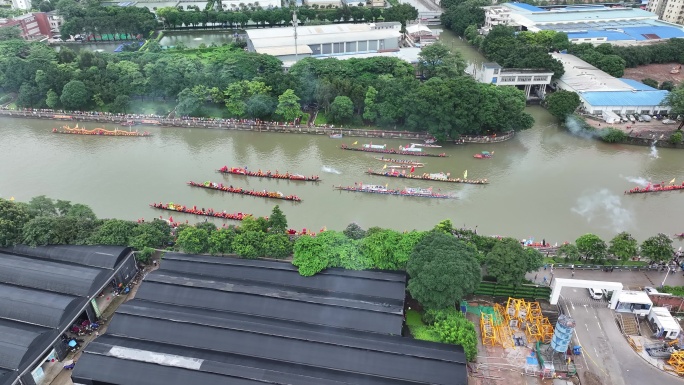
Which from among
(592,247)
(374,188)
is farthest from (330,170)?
(592,247)

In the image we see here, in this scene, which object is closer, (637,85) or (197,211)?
(197,211)

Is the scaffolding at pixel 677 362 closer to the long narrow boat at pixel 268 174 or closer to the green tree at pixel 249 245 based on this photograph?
the green tree at pixel 249 245

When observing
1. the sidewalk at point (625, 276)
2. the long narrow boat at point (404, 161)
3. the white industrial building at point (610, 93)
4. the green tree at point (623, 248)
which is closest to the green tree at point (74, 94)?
the long narrow boat at point (404, 161)

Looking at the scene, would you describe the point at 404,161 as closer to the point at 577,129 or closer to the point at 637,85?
the point at 577,129

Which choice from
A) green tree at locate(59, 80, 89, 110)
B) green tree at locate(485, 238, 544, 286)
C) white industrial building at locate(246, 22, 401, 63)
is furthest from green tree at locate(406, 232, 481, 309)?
white industrial building at locate(246, 22, 401, 63)

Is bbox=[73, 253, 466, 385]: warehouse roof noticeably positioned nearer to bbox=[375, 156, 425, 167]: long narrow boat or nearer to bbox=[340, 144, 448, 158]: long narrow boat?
bbox=[375, 156, 425, 167]: long narrow boat

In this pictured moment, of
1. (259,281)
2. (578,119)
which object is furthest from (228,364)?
(578,119)

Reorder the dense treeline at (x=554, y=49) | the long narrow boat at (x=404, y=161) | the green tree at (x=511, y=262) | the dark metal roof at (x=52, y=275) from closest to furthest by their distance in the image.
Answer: the dark metal roof at (x=52, y=275) < the green tree at (x=511, y=262) < the long narrow boat at (x=404, y=161) < the dense treeline at (x=554, y=49)
